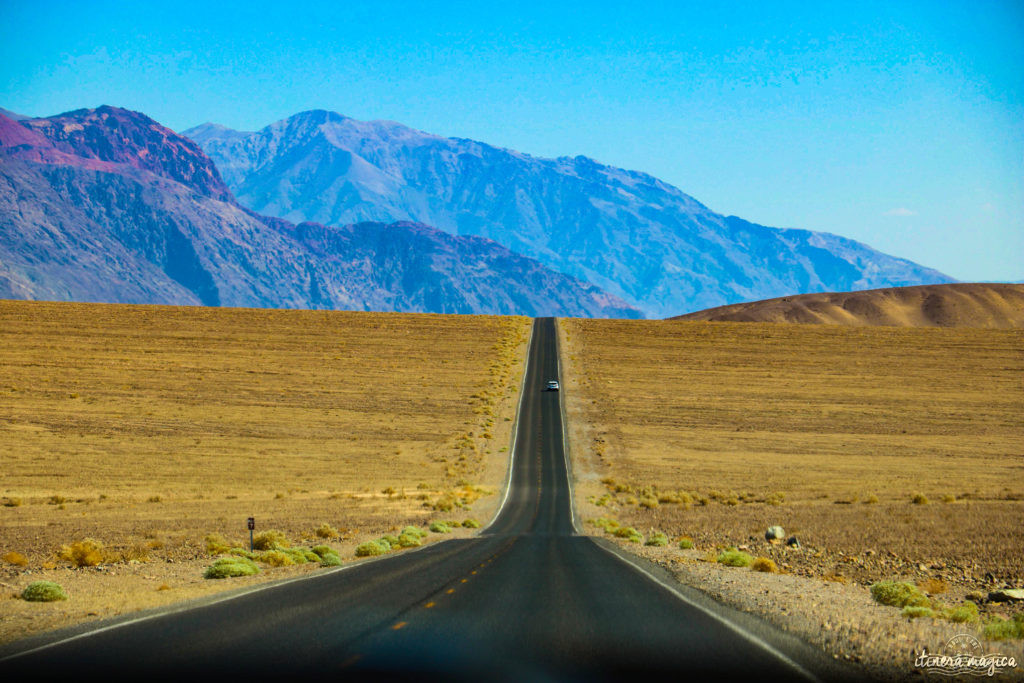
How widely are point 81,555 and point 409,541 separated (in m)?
11.2

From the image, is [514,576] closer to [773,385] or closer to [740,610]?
[740,610]

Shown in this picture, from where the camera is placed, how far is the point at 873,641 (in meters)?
11.9

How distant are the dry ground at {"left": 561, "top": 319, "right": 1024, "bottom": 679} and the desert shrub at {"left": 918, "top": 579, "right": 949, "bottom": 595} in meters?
0.26

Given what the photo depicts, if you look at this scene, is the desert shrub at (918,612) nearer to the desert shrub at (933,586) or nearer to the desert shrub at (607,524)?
the desert shrub at (933,586)

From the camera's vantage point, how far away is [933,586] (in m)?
19.5

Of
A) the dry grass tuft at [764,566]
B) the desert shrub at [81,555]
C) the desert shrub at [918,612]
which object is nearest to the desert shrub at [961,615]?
the desert shrub at [918,612]

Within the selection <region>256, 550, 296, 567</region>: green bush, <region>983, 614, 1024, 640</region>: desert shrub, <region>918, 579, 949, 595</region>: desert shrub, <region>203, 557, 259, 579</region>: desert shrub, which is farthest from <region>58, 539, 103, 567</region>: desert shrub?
<region>918, 579, 949, 595</region>: desert shrub

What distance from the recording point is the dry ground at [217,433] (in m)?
26.8

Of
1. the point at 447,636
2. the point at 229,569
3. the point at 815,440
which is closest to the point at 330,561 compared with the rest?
the point at 229,569

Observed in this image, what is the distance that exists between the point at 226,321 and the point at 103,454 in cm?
5785

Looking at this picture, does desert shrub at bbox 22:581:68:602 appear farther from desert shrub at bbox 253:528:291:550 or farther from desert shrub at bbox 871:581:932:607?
desert shrub at bbox 871:581:932:607

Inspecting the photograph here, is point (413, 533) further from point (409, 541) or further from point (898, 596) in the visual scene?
point (898, 596)

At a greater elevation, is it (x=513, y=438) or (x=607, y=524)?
(x=513, y=438)

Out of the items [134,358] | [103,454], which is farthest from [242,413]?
[134,358]
